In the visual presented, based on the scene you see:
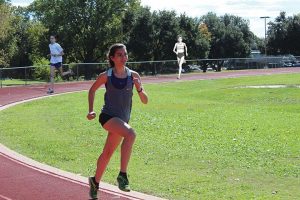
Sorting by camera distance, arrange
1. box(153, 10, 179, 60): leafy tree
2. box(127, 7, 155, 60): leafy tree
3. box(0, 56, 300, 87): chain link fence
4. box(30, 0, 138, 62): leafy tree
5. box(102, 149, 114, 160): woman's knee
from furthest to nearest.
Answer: box(30, 0, 138, 62): leafy tree
box(127, 7, 155, 60): leafy tree
box(153, 10, 179, 60): leafy tree
box(0, 56, 300, 87): chain link fence
box(102, 149, 114, 160): woman's knee

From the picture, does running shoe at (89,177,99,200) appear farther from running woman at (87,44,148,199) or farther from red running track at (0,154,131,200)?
red running track at (0,154,131,200)

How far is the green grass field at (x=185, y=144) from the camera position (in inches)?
298

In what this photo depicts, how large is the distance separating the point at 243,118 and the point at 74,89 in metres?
12.1

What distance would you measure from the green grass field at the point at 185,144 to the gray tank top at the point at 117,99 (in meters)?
1.22

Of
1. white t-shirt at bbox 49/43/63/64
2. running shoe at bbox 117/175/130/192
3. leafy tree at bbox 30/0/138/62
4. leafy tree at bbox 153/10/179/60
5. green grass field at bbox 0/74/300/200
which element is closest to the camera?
running shoe at bbox 117/175/130/192

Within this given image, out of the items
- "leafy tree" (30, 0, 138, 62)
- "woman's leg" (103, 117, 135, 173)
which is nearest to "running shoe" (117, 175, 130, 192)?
"woman's leg" (103, 117, 135, 173)

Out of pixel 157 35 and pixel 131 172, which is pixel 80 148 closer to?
pixel 131 172

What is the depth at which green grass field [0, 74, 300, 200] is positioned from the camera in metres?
7.56

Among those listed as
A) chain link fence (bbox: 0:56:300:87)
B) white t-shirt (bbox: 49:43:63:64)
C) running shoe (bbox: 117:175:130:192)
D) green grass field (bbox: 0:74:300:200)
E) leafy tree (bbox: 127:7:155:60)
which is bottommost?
green grass field (bbox: 0:74:300:200)

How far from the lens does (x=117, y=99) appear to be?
671 cm

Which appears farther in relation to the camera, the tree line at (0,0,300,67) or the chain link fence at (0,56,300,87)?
the tree line at (0,0,300,67)

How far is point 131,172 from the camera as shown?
8445 mm

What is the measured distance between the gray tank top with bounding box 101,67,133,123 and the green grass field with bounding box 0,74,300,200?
4.01 feet

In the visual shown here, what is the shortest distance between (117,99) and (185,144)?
13.9 feet
